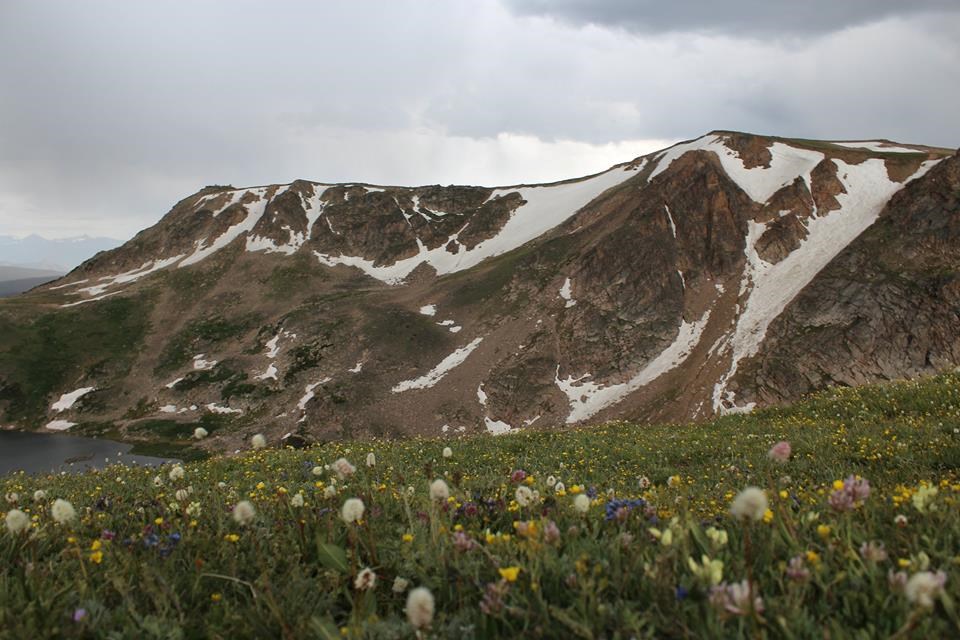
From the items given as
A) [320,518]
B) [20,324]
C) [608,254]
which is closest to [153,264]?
[20,324]

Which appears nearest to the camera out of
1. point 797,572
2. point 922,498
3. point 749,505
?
point 797,572

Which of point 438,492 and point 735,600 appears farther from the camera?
point 438,492

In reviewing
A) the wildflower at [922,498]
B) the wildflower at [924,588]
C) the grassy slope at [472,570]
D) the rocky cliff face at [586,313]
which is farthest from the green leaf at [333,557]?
the rocky cliff face at [586,313]

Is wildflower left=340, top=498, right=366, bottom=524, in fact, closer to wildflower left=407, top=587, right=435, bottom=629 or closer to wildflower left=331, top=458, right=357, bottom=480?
wildflower left=331, top=458, right=357, bottom=480

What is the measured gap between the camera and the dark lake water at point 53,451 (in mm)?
63344

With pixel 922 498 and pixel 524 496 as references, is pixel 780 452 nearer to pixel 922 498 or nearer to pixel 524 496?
pixel 922 498

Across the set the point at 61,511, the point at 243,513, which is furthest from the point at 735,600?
the point at 61,511

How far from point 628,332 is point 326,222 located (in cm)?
8821

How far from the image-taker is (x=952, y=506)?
3736mm

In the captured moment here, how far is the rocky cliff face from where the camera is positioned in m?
59.6

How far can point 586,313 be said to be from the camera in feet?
256

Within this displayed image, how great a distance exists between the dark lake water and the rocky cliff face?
5.75m

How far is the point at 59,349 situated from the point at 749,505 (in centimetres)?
12178

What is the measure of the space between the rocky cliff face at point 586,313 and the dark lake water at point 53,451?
575cm
